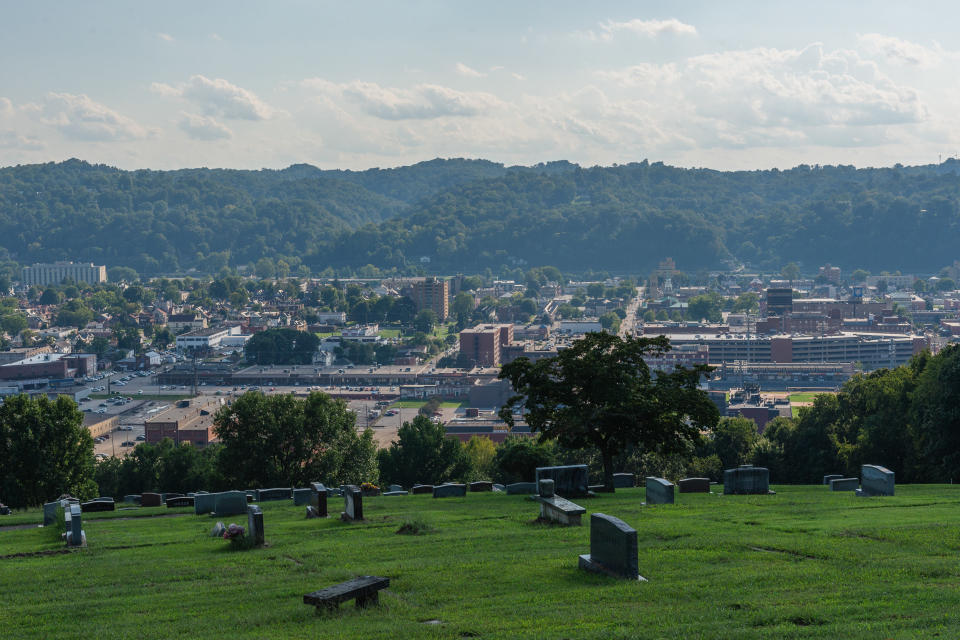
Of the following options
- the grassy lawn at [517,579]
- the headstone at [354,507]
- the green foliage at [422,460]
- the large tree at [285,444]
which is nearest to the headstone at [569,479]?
the grassy lawn at [517,579]

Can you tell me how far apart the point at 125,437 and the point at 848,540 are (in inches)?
3329

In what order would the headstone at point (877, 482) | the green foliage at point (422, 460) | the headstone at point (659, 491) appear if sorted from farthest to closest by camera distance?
the green foliage at point (422, 460), the headstone at point (877, 482), the headstone at point (659, 491)

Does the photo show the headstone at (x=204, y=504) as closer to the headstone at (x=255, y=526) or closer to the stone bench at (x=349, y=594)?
the headstone at (x=255, y=526)

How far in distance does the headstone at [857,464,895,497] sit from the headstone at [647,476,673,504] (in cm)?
357

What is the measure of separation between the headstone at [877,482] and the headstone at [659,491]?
357 centimetres

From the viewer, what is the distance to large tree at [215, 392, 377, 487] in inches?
1411

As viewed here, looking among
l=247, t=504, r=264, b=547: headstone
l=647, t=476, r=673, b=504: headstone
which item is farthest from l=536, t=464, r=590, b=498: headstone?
l=247, t=504, r=264, b=547: headstone

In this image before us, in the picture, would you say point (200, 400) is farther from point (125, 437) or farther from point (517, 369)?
point (517, 369)

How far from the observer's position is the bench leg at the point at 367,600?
1083 cm

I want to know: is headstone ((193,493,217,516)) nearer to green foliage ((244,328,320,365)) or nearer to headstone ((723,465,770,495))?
headstone ((723,465,770,495))

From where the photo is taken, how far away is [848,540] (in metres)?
13.6

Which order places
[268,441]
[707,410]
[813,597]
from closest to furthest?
[813,597] < [707,410] < [268,441]

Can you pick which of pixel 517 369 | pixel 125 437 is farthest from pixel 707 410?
pixel 125 437

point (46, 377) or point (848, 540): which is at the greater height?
point (848, 540)
